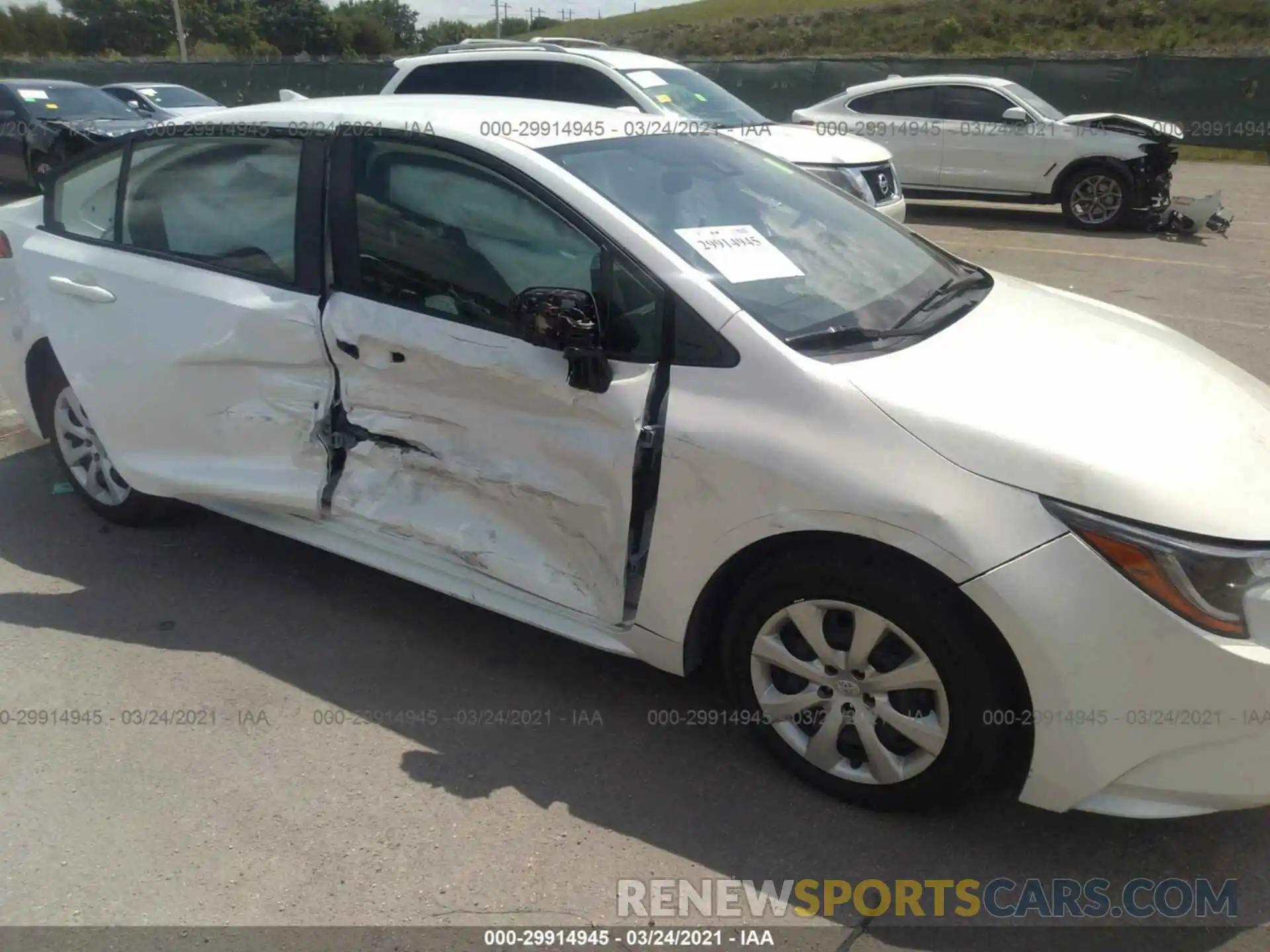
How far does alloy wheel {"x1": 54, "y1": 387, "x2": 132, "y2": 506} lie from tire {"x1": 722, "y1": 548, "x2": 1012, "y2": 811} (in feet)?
9.30

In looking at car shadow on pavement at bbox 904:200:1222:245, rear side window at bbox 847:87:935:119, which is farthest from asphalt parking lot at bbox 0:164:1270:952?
rear side window at bbox 847:87:935:119

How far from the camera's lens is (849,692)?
2584mm

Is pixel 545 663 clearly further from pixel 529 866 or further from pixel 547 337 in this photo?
pixel 547 337

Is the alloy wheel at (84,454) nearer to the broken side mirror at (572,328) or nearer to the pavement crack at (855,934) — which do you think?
the broken side mirror at (572,328)

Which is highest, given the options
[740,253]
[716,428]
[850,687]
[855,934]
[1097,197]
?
[740,253]

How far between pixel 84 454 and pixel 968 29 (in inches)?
1813

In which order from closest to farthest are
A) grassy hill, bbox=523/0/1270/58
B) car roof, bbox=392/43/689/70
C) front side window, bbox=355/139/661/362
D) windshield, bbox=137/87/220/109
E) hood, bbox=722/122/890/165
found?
1. front side window, bbox=355/139/661/362
2. hood, bbox=722/122/890/165
3. car roof, bbox=392/43/689/70
4. windshield, bbox=137/87/220/109
5. grassy hill, bbox=523/0/1270/58

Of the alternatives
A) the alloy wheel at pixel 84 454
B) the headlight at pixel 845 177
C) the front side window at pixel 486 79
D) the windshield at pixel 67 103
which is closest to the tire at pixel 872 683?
the alloy wheel at pixel 84 454

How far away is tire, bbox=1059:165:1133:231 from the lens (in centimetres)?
1137

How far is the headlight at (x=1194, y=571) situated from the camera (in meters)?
2.16

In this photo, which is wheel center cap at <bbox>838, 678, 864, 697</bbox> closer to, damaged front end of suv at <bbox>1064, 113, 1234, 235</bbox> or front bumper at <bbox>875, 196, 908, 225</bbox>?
front bumper at <bbox>875, 196, 908, 225</bbox>

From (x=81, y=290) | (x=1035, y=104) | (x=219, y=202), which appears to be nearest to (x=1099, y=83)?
(x=1035, y=104)

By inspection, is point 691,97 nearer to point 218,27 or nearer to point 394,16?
point 218,27

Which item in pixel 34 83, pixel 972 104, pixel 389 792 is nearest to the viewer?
pixel 389 792
